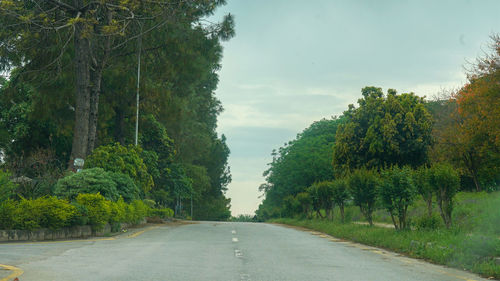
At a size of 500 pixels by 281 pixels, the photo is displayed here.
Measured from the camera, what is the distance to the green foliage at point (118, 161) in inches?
1029

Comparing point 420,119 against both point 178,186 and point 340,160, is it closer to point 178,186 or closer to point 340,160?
point 340,160

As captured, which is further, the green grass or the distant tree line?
the distant tree line

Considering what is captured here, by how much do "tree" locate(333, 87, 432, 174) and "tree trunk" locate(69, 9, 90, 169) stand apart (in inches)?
691

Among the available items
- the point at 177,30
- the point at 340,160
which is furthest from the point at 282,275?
the point at 340,160

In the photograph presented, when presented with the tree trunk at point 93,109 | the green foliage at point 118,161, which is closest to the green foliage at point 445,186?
the green foliage at point 118,161

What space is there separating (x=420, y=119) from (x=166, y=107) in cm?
1661

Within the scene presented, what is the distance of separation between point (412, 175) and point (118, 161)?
49.8ft

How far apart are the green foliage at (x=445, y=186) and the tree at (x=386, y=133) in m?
17.6

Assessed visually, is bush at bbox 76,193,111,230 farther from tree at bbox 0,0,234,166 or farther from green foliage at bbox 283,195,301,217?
green foliage at bbox 283,195,301,217

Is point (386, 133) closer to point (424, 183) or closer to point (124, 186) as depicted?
point (124, 186)

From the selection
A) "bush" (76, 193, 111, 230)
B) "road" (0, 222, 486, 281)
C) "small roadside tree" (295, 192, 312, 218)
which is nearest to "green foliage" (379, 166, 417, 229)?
"road" (0, 222, 486, 281)

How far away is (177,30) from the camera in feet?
94.9

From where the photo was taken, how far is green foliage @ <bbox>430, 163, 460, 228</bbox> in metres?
15.1

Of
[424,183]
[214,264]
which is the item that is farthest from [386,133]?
[214,264]
